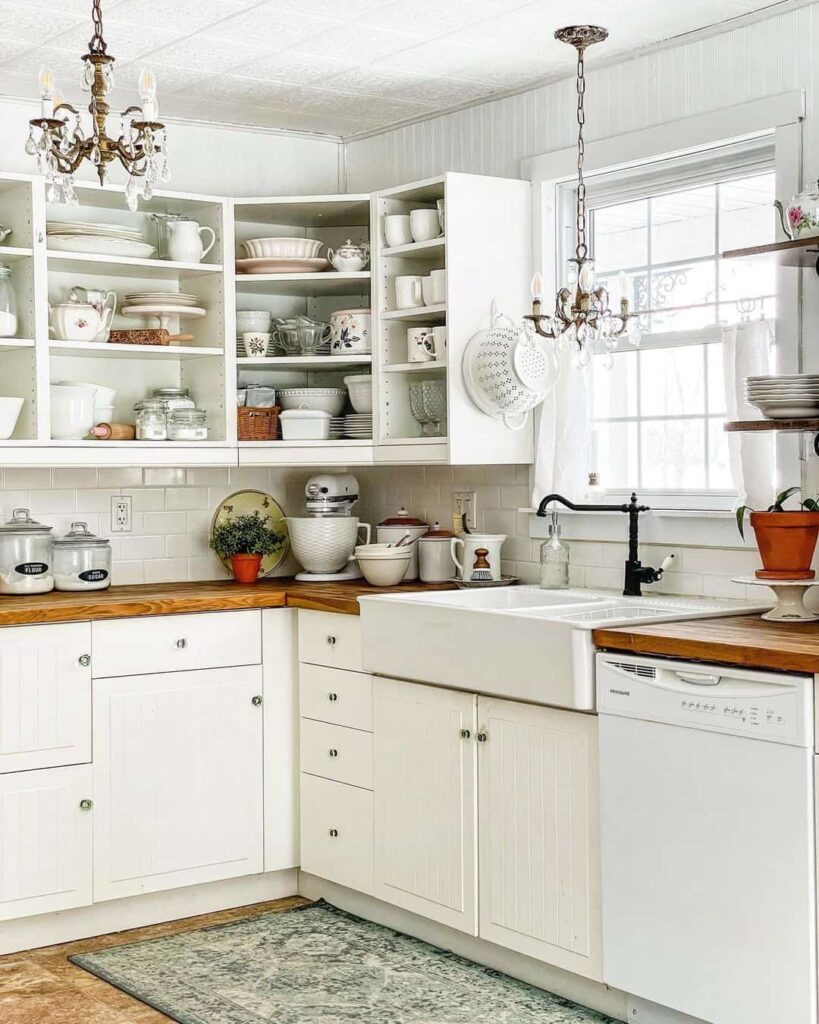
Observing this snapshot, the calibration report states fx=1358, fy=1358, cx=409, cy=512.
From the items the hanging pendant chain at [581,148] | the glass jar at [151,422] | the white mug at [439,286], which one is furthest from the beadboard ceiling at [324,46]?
the glass jar at [151,422]

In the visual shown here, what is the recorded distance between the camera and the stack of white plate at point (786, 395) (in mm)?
3209

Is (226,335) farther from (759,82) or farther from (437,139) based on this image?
(759,82)

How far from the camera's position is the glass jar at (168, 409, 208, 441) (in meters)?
4.35

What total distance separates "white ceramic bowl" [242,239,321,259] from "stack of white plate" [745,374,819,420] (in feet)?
5.85

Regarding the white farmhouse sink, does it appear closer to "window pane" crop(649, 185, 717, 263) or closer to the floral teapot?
"window pane" crop(649, 185, 717, 263)

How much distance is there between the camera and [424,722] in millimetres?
3680

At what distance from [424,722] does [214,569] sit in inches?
52.6

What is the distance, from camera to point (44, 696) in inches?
148

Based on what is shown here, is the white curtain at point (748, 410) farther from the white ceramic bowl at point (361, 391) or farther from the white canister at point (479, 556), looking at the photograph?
the white ceramic bowl at point (361, 391)

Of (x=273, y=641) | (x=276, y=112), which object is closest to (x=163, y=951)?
(x=273, y=641)

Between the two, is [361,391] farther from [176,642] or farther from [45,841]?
[45,841]

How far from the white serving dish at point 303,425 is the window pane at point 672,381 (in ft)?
3.62

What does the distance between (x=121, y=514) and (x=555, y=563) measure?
1490 millimetres

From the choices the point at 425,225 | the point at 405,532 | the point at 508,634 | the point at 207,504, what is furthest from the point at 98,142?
the point at 207,504
